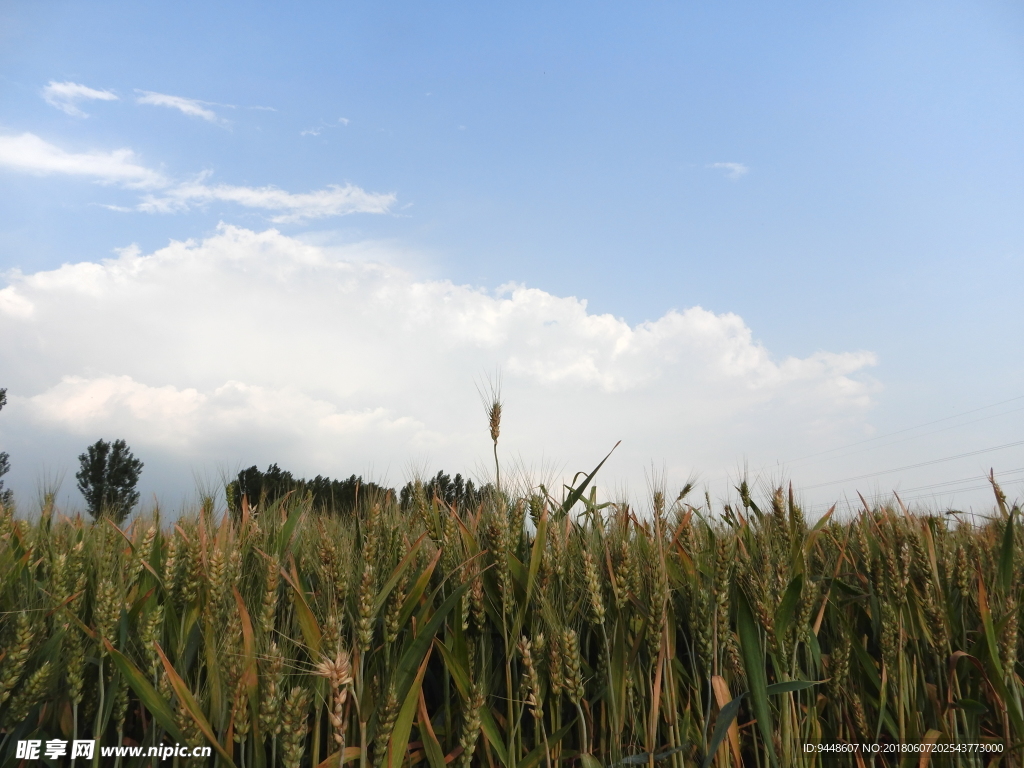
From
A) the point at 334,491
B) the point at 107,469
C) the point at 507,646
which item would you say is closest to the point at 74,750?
the point at 507,646

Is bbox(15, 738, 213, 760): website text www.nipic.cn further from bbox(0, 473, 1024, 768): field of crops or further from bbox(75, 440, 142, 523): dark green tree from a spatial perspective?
bbox(75, 440, 142, 523): dark green tree

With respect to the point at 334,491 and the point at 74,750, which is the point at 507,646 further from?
the point at 334,491

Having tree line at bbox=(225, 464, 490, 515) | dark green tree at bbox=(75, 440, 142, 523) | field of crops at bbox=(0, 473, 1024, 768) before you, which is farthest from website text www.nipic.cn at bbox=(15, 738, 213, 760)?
dark green tree at bbox=(75, 440, 142, 523)

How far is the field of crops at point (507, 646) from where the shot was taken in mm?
1791

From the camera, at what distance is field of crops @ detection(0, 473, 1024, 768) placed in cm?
179

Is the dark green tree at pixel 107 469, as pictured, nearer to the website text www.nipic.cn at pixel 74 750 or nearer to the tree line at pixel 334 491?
the tree line at pixel 334 491

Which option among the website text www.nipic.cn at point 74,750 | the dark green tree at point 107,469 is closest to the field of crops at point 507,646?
the website text www.nipic.cn at point 74,750

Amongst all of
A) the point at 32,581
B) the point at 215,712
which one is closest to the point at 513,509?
the point at 215,712

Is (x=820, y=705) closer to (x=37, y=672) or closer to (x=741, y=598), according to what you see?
(x=741, y=598)

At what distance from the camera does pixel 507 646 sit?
1923 millimetres

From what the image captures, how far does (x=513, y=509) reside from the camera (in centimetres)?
→ 243

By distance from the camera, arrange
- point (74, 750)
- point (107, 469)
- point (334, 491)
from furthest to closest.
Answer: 1. point (107, 469)
2. point (334, 491)
3. point (74, 750)

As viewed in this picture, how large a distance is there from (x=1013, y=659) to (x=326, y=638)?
2312 millimetres

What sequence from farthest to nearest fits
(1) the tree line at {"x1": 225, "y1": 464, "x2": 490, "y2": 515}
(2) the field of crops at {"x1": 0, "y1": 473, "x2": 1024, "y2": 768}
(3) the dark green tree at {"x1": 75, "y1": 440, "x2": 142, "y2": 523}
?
(3) the dark green tree at {"x1": 75, "y1": 440, "x2": 142, "y2": 523}, (1) the tree line at {"x1": 225, "y1": 464, "x2": 490, "y2": 515}, (2) the field of crops at {"x1": 0, "y1": 473, "x2": 1024, "y2": 768}
